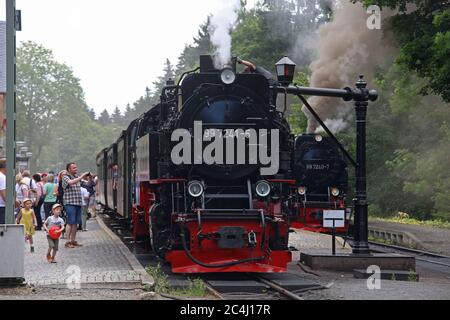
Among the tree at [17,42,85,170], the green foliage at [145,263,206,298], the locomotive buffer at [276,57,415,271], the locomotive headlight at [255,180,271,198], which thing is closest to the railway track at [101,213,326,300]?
the green foliage at [145,263,206,298]

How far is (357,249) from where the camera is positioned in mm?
15820

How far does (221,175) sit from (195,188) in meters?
0.53

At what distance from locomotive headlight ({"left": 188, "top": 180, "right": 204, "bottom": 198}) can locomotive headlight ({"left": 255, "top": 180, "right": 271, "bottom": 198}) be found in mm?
882

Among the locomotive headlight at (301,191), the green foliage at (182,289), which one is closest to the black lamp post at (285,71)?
the green foliage at (182,289)

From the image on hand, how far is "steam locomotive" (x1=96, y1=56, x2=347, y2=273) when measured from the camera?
1312cm

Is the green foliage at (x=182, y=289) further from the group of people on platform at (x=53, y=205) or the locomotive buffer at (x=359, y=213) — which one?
the locomotive buffer at (x=359, y=213)

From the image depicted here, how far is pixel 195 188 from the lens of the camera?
13500 mm

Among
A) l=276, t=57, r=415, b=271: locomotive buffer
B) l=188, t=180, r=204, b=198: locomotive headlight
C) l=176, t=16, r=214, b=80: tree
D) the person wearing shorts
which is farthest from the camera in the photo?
l=176, t=16, r=214, b=80: tree

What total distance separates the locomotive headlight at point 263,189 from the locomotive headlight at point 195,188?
2.89 feet

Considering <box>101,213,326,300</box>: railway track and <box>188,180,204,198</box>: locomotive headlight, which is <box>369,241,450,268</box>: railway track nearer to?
<box>101,213,326,300</box>: railway track

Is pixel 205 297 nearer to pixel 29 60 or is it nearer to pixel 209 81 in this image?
pixel 209 81

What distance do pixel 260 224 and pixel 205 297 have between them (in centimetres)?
220

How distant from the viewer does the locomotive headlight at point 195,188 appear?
→ 13.4 m
